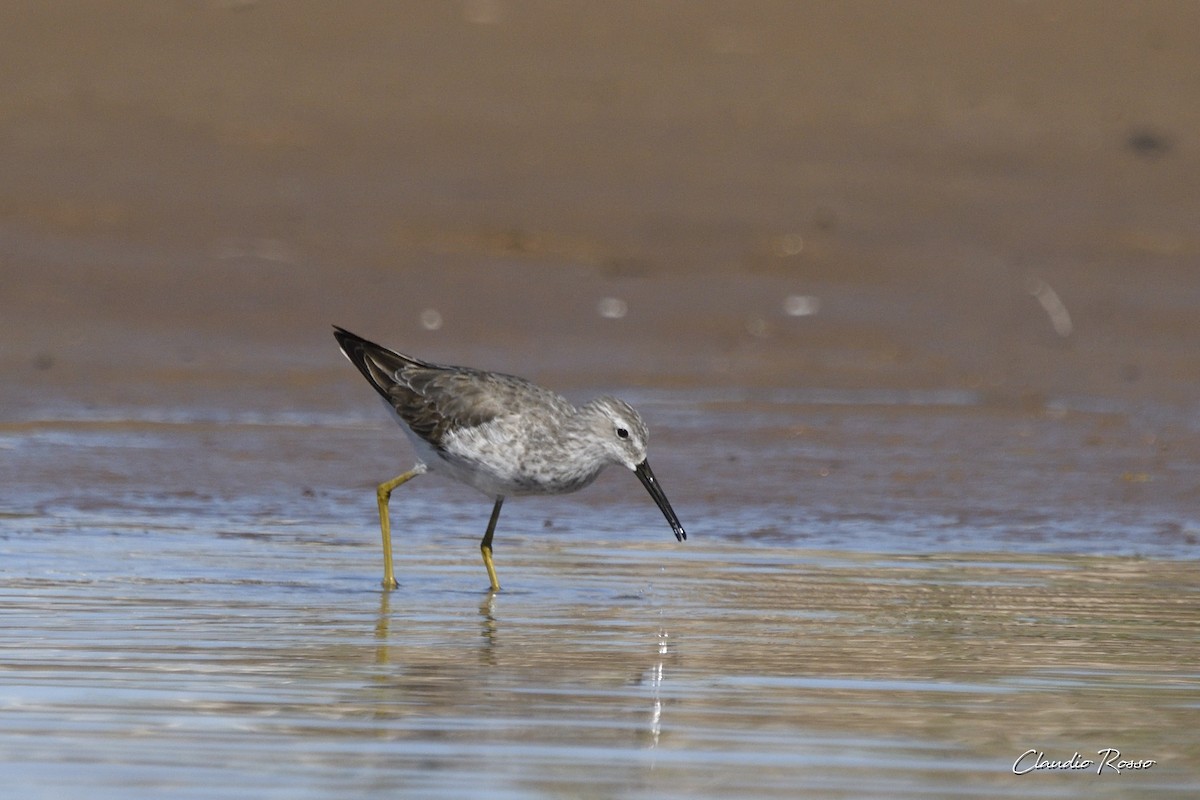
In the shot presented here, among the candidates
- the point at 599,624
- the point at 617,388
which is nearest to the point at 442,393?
the point at 599,624

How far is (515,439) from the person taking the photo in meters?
8.86

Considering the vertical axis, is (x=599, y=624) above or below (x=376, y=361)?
below

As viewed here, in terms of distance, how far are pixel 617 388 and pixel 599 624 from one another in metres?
7.21

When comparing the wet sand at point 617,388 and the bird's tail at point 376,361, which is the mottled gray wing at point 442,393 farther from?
the wet sand at point 617,388

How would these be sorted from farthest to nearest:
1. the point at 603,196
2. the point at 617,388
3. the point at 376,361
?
the point at 603,196 → the point at 617,388 → the point at 376,361

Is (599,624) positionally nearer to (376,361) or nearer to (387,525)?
(387,525)

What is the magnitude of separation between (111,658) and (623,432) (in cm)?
292

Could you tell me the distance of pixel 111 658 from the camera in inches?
253

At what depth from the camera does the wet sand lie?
5715mm

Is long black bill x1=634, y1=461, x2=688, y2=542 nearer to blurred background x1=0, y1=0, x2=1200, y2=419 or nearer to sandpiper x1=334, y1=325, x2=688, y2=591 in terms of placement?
sandpiper x1=334, y1=325, x2=688, y2=591

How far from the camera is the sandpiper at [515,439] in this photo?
8812 mm

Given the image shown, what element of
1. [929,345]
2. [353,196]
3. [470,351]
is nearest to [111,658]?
[470,351]
